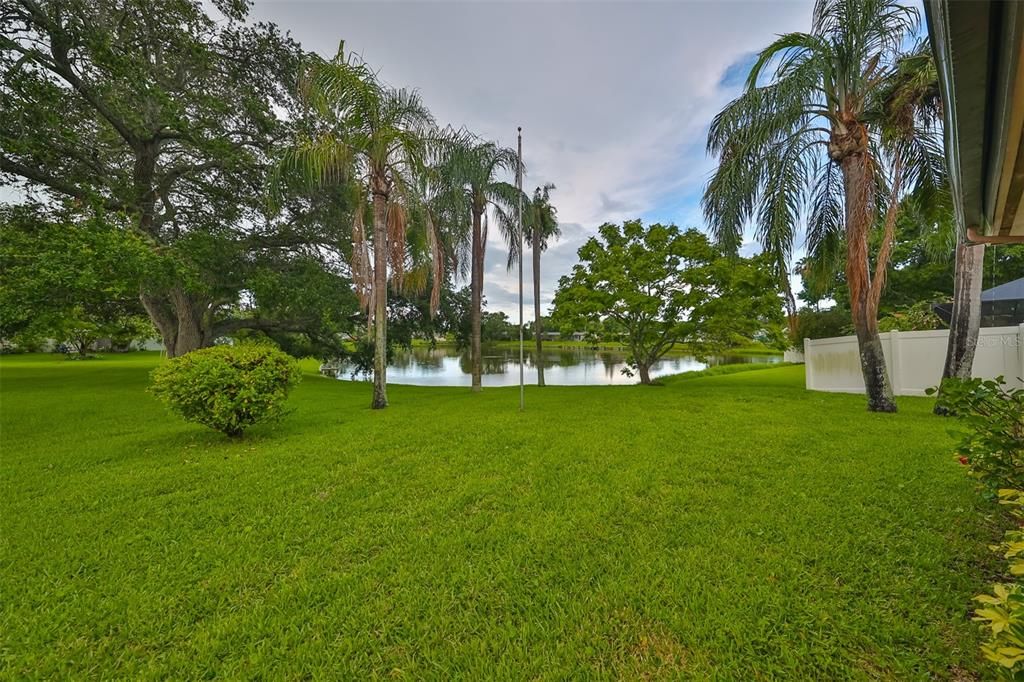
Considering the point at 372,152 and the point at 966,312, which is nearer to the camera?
the point at 966,312

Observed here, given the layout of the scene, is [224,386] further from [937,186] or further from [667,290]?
[937,186]

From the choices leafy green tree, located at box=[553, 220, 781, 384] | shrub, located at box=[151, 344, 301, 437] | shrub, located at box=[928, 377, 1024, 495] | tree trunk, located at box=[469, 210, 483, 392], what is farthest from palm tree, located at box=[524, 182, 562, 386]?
shrub, located at box=[928, 377, 1024, 495]

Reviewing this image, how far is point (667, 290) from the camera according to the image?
10578mm

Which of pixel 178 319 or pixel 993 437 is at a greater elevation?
pixel 178 319

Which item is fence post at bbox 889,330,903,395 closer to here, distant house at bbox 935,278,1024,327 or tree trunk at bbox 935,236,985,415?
tree trunk at bbox 935,236,985,415

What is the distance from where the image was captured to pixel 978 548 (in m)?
2.15

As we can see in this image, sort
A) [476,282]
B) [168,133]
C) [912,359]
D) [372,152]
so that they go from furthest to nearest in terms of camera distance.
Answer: [476,282] → [168,133] → [912,359] → [372,152]

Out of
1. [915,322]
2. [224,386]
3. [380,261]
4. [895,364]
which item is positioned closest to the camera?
[224,386]

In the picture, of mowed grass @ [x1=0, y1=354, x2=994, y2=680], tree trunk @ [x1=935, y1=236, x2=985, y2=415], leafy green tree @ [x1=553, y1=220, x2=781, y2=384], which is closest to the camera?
mowed grass @ [x1=0, y1=354, x2=994, y2=680]

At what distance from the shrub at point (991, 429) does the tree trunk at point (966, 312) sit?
488cm

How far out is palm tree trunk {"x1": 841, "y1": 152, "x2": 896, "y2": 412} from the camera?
552 centimetres

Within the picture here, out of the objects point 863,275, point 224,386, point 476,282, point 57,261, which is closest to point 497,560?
point 224,386

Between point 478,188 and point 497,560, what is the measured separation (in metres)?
9.16

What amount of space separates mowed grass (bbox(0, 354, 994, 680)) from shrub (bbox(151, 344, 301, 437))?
1.32 feet
